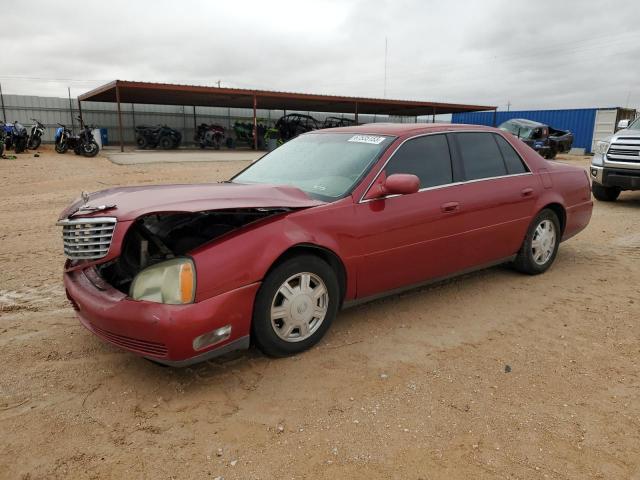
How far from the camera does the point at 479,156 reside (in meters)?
4.39

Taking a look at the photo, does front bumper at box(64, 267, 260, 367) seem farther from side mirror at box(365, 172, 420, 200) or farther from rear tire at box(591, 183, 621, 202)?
rear tire at box(591, 183, 621, 202)

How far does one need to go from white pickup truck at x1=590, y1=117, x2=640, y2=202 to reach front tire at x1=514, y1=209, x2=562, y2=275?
16.0ft

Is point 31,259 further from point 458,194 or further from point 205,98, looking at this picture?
point 205,98

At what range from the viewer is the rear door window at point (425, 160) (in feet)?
12.4

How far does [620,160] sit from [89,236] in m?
9.22

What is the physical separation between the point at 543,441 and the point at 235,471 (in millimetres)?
1486

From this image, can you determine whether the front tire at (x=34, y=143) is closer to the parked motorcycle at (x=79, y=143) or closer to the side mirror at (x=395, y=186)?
the parked motorcycle at (x=79, y=143)

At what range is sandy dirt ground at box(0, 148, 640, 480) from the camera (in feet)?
7.49

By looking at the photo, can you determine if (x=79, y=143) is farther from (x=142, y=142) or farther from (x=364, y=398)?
(x=364, y=398)

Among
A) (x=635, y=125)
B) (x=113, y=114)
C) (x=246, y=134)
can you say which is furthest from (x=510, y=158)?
(x=113, y=114)

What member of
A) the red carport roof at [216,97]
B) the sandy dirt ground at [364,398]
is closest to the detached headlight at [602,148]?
the sandy dirt ground at [364,398]

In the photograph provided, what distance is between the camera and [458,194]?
404cm

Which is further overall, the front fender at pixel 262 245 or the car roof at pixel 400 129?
the car roof at pixel 400 129

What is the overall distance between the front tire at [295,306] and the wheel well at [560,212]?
2.81m
